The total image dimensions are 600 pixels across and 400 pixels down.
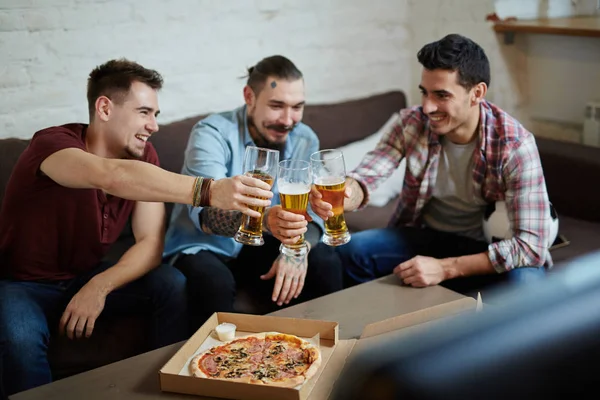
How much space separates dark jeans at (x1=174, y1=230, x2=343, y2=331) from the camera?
7.71ft

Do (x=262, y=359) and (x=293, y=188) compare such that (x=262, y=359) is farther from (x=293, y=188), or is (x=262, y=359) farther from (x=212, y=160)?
(x=212, y=160)

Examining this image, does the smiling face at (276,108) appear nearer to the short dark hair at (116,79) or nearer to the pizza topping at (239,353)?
the short dark hair at (116,79)

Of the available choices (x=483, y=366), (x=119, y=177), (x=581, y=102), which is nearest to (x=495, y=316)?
(x=483, y=366)

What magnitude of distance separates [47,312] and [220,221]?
583 mm

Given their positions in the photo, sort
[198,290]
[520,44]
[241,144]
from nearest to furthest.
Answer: [198,290], [241,144], [520,44]

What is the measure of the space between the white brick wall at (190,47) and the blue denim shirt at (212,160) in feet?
2.20

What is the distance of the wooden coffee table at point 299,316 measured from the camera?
5.16 feet

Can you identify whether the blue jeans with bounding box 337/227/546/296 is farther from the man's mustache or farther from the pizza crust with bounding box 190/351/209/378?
the pizza crust with bounding box 190/351/209/378

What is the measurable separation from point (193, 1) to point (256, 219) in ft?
5.38

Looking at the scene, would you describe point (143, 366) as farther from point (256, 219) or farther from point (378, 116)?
point (378, 116)

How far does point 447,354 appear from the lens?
486 mm

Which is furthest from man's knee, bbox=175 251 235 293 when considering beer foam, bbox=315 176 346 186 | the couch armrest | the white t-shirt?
the couch armrest

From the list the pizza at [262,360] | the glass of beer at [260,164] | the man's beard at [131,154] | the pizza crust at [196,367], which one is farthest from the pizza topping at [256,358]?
the man's beard at [131,154]

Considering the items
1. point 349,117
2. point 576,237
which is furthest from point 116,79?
point 576,237
